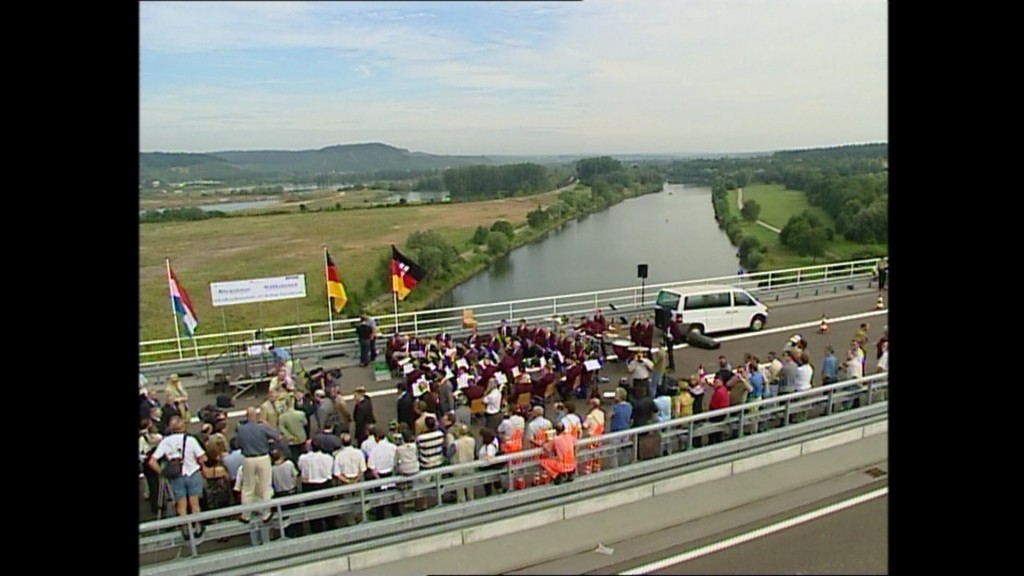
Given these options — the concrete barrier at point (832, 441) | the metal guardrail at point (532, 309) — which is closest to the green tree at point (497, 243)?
the metal guardrail at point (532, 309)

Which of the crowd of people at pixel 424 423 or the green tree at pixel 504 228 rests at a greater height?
the green tree at pixel 504 228

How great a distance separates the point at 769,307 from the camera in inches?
417

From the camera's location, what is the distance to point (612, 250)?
69.5ft

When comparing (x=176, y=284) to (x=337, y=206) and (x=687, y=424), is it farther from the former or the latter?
(x=337, y=206)

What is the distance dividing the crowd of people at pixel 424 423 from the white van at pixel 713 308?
2.49 m

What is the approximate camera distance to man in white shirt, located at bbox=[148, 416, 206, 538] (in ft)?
11.9

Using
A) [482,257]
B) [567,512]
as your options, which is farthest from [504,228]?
[567,512]

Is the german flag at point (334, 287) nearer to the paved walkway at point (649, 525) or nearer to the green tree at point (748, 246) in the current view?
the paved walkway at point (649, 525)

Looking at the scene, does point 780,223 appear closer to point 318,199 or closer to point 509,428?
point 318,199

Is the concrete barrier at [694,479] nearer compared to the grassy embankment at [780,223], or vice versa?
the concrete barrier at [694,479]

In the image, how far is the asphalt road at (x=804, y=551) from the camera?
2.75 meters

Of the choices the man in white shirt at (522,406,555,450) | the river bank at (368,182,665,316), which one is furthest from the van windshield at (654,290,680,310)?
the river bank at (368,182,665,316)

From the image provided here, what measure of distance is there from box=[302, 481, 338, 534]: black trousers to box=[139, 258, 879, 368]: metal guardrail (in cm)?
460

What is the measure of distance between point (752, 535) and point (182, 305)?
6.19 m
